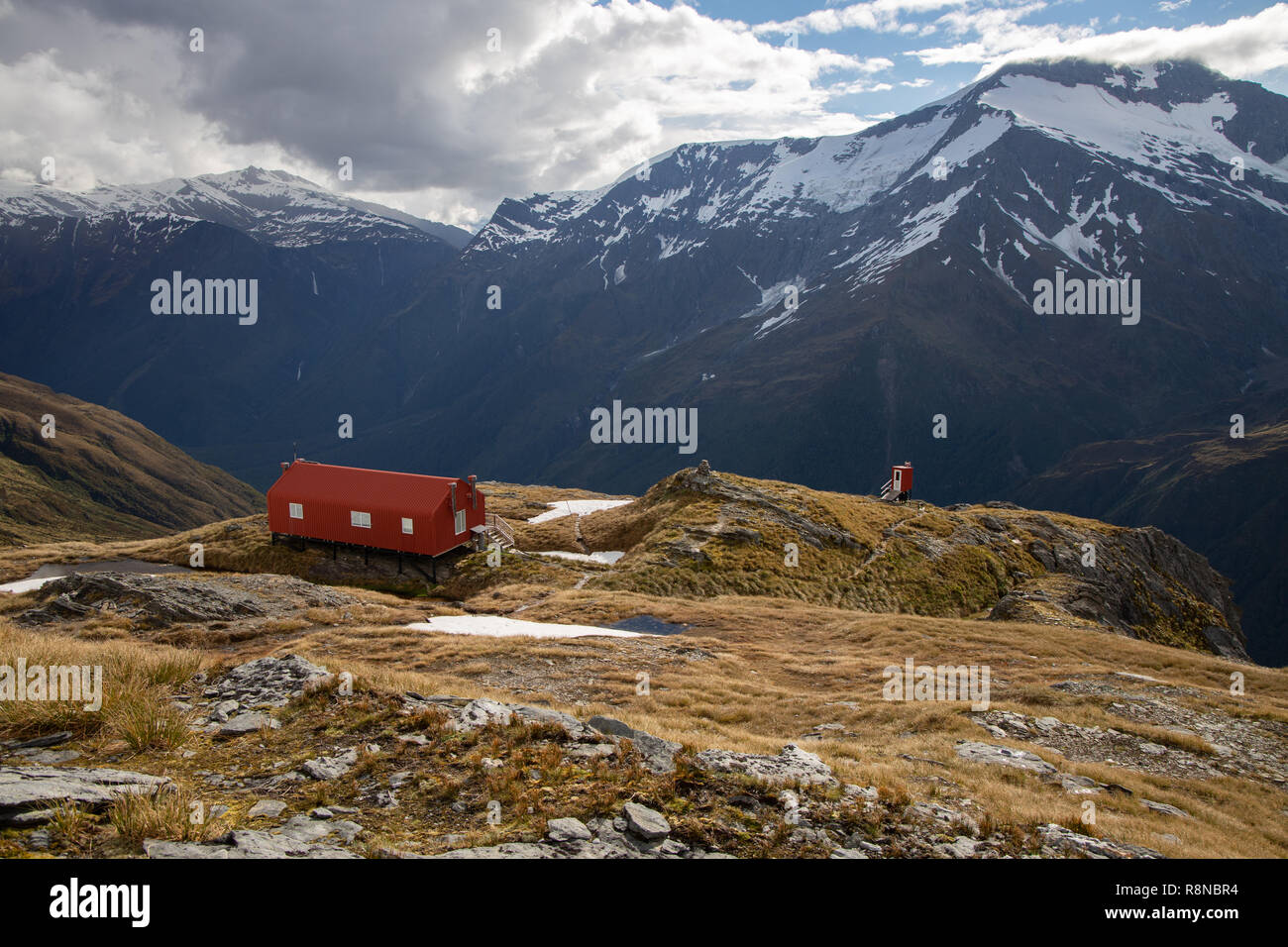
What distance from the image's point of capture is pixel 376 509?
55.2m

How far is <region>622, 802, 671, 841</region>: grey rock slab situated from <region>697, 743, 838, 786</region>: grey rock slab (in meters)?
1.90

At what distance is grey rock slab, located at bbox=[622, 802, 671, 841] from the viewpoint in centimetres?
850

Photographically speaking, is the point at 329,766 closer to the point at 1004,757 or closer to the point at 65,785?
the point at 65,785

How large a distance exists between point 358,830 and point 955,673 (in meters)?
24.3

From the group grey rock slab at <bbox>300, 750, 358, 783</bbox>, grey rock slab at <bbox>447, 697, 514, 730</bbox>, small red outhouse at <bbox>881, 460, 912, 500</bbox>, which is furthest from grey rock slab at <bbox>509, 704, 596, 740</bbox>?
small red outhouse at <bbox>881, 460, 912, 500</bbox>

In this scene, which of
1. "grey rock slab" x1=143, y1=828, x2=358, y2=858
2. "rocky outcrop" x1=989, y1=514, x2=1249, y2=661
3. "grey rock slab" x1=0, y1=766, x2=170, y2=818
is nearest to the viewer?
"grey rock slab" x1=143, y1=828, x2=358, y2=858

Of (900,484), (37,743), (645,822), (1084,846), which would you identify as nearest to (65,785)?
(37,743)

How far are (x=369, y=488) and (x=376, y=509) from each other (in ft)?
8.18

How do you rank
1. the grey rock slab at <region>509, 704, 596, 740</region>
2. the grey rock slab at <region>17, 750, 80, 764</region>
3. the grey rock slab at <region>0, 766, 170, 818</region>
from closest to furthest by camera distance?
1. the grey rock slab at <region>0, 766, 170, 818</region>
2. the grey rock slab at <region>17, 750, 80, 764</region>
3. the grey rock slab at <region>509, 704, 596, 740</region>

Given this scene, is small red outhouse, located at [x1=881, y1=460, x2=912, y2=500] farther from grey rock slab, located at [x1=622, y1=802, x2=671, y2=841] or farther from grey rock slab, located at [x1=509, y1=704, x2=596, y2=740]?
grey rock slab, located at [x1=622, y1=802, x2=671, y2=841]

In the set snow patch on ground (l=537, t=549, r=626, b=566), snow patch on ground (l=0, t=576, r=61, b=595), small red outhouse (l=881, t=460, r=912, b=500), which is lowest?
snow patch on ground (l=0, t=576, r=61, b=595)
